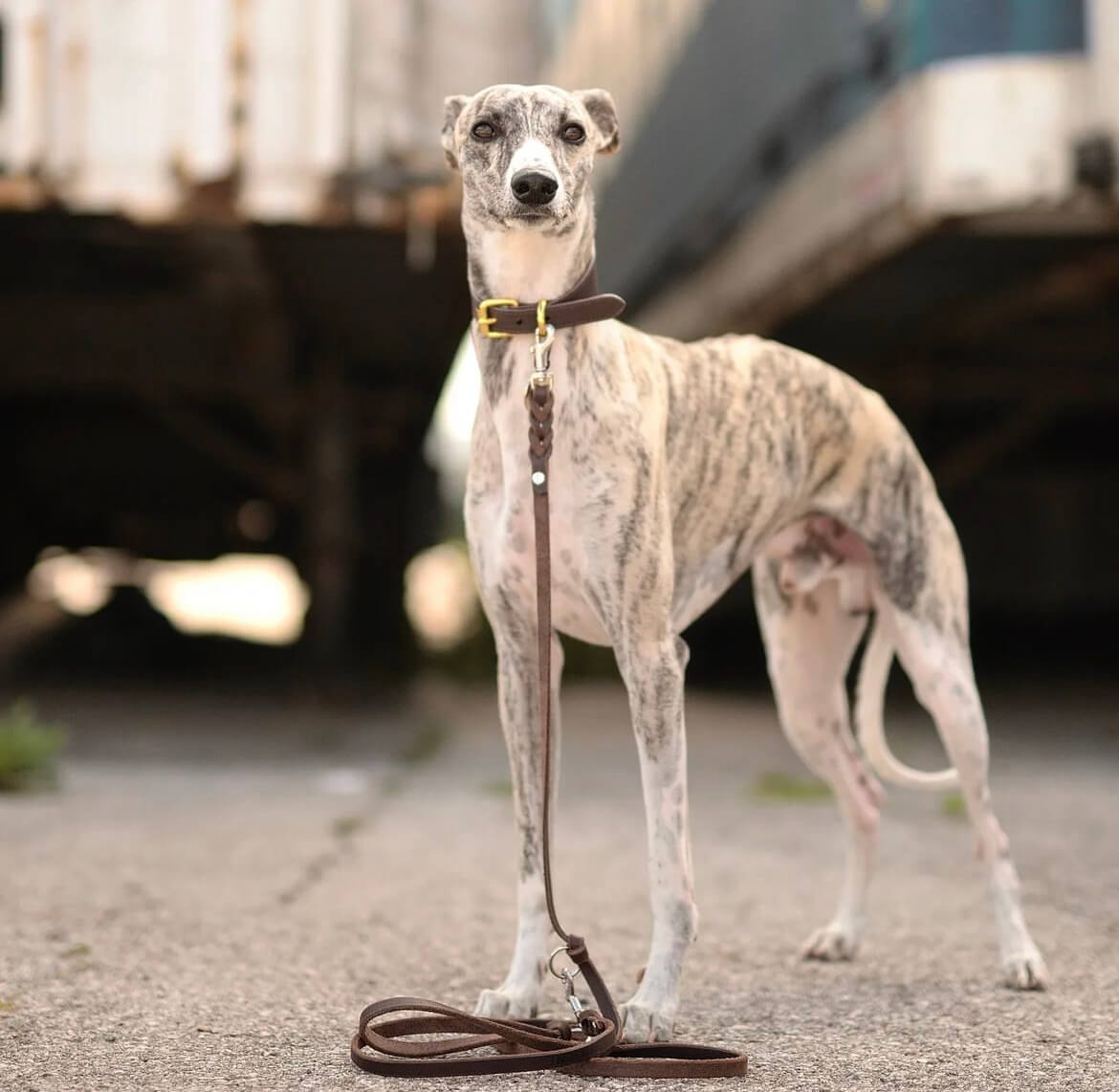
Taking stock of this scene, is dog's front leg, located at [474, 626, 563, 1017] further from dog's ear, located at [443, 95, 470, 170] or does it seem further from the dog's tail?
the dog's tail

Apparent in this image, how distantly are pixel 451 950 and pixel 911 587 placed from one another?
150 centimetres

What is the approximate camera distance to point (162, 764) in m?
8.75

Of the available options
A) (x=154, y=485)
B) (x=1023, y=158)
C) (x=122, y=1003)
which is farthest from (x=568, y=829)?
(x=154, y=485)

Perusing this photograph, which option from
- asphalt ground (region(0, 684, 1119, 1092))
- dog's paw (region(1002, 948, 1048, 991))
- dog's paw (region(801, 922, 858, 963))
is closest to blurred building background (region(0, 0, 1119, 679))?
asphalt ground (region(0, 684, 1119, 1092))

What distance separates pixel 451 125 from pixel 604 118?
0.33 meters

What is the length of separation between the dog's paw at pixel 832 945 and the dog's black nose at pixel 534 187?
2.12 meters

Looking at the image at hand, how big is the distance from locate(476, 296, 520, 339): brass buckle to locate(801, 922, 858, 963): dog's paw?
6.07 ft

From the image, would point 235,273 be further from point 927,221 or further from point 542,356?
point 542,356

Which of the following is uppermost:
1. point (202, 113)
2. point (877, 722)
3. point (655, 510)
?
point (202, 113)

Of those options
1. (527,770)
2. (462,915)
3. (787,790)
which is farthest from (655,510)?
(787,790)

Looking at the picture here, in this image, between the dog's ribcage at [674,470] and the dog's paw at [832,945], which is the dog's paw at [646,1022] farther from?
the dog's paw at [832,945]

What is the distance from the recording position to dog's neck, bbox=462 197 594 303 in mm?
3246

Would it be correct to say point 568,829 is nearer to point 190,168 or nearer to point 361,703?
point 190,168

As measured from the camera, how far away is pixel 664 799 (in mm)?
3299
